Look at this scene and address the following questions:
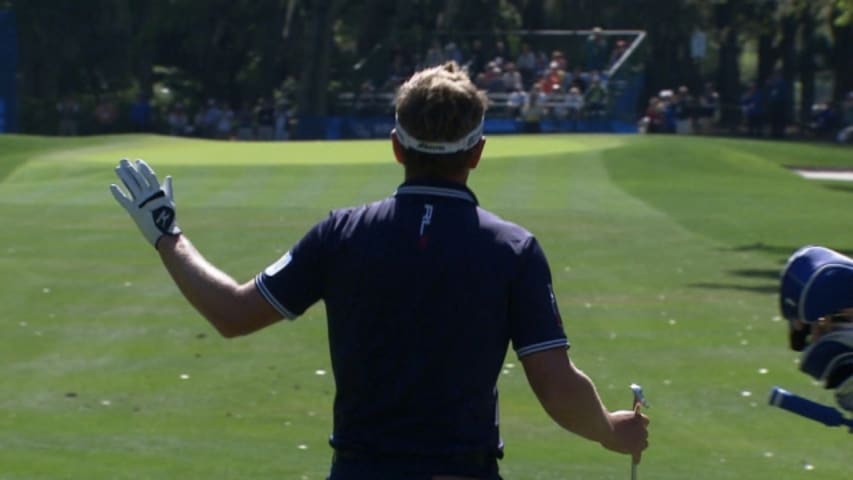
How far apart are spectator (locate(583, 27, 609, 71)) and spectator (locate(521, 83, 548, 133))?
5946 millimetres

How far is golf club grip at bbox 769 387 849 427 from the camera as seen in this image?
3.97 meters

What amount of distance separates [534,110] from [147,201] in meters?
43.8

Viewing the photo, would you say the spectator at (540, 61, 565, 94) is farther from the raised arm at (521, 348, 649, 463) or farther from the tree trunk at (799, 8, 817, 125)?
the raised arm at (521, 348, 649, 463)

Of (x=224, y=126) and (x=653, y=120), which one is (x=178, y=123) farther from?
(x=653, y=120)

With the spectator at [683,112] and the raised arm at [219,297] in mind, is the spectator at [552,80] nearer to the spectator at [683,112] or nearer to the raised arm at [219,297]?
the spectator at [683,112]

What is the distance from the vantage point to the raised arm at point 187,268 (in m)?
4.46

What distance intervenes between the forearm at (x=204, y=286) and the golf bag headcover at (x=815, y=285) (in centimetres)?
137

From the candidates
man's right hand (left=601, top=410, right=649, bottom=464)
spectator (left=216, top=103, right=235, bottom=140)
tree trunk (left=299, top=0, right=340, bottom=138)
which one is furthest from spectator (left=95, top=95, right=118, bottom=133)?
man's right hand (left=601, top=410, right=649, bottom=464)

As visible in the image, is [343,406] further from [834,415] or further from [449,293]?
[834,415]

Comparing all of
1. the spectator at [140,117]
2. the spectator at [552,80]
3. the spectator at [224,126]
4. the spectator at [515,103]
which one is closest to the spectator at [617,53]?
the spectator at [552,80]

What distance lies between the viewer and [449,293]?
4.23 meters

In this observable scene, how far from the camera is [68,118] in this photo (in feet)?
185

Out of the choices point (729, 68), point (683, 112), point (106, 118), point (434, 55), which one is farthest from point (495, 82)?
point (729, 68)

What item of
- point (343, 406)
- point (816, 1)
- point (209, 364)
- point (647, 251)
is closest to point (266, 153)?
point (647, 251)
